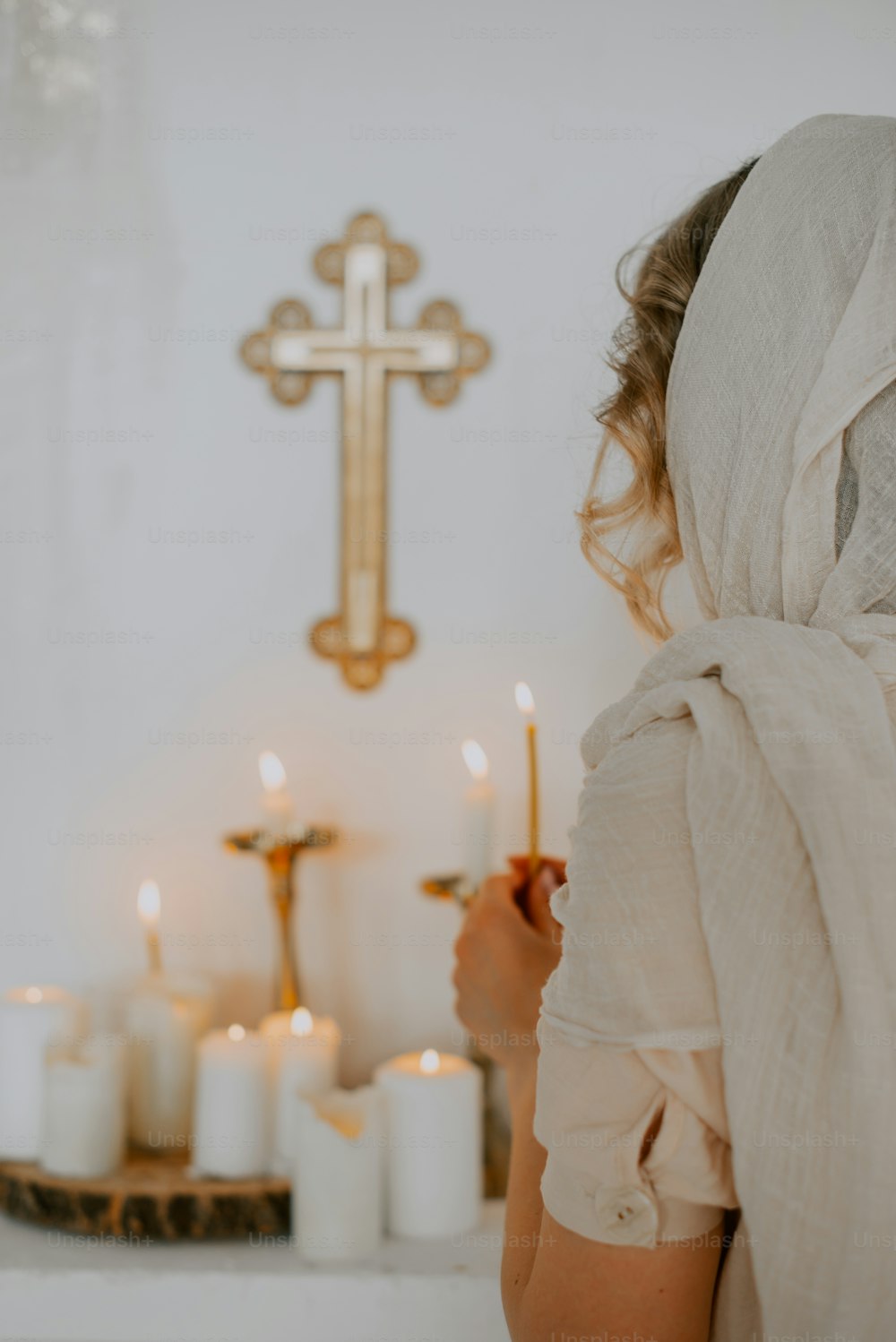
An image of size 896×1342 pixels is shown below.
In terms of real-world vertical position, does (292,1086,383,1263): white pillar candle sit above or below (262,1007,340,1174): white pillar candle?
below

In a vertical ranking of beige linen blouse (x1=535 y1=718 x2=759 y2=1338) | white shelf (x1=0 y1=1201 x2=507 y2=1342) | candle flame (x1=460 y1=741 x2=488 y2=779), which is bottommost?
white shelf (x1=0 y1=1201 x2=507 y2=1342)

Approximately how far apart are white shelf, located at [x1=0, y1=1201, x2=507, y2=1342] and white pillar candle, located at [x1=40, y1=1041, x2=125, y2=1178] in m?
0.08

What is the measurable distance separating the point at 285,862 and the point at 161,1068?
0.24 m

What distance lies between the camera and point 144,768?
1.33 meters

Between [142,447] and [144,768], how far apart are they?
0.36 metres

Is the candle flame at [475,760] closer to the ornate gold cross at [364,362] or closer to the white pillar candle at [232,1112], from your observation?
the ornate gold cross at [364,362]

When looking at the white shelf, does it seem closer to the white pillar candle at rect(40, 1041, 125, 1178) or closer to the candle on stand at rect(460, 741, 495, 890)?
the white pillar candle at rect(40, 1041, 125, 1178)

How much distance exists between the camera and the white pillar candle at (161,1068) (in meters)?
1.19

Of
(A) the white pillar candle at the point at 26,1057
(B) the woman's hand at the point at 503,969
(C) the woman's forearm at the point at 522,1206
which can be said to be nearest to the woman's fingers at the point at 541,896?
(B) the woman's hand at the point at 503,969

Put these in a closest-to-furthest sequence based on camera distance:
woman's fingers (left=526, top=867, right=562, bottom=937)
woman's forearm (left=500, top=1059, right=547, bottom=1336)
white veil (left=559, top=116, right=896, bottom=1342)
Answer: white veil (left=559, top=116, right=896, bottom=1342), woman's forearm (left=500, top=1059, right=547, bottom=1336), woman's fingers (left=526, top=867, right=562, bottom=937)

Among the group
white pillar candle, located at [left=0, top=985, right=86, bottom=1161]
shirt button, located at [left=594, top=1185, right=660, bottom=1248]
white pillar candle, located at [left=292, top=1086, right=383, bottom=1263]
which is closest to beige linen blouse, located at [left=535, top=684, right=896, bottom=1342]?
shirt button, located at [left=594, top=1185, right=660, bottom=1248]

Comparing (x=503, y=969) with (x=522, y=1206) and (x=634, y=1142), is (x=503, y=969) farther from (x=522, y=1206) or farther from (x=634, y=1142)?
(x=634, y=1142)

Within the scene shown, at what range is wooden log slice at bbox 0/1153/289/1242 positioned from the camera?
1.08 meters


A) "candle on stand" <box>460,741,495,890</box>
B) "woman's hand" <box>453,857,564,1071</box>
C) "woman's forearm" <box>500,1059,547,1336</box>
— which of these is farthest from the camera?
"candle on stand" <box>460,741,495,890</box>
